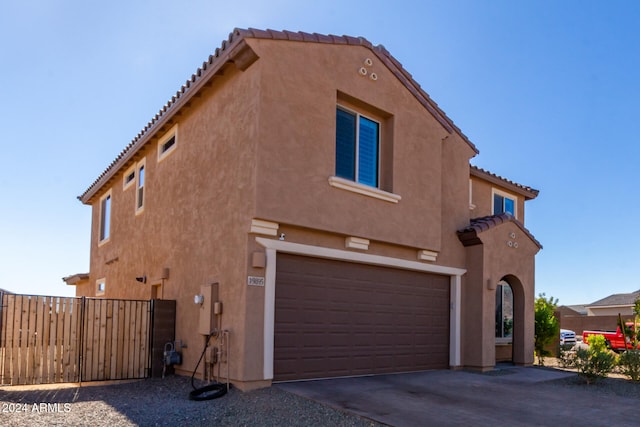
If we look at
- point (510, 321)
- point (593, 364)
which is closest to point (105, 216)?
point (510, 321)

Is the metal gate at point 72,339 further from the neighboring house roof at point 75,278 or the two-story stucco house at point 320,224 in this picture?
the neighboring house roof at point 75,278

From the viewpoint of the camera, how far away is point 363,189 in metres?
11.7

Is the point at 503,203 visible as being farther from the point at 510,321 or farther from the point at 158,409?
the point at 158,409

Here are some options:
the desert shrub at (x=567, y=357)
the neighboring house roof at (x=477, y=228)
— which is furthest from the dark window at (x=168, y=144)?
the desert shrub at (x=567, y=357)

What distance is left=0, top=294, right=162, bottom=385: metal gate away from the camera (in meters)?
10.6

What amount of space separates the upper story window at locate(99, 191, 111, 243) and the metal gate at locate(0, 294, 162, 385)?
8.27m

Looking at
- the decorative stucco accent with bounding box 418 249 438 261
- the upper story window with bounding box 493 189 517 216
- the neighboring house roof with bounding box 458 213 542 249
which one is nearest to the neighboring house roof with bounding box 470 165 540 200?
the upper story window with bounding box 493 189 517 216

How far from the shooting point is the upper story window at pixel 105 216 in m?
19.9

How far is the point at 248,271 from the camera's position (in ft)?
32.6

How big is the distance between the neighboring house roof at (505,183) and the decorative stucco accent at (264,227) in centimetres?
868

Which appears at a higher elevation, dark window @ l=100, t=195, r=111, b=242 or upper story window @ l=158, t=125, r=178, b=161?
upper story window @ l=158, t=125, r=178, b=161

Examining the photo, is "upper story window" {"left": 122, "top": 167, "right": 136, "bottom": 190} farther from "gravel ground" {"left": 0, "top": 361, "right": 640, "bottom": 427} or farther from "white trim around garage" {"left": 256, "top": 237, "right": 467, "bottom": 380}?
"white trim around garage" {"left": 256, "top": 237, "right": 467, "bottom": 380}

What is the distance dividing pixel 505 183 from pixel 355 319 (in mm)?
9126

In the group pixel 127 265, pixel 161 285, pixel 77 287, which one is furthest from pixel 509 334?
pixel 77 287
